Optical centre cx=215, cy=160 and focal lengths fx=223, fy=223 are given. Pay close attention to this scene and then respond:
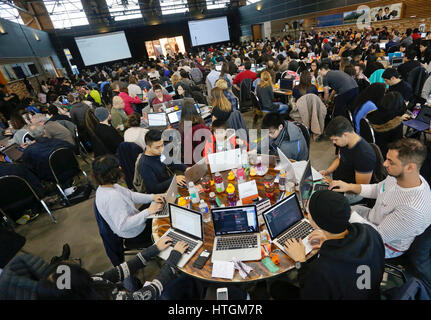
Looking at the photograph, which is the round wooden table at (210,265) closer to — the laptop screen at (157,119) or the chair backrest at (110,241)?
the chair backrest at (110,241)

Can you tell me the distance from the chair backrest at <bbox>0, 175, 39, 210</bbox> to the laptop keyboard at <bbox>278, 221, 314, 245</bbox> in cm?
376

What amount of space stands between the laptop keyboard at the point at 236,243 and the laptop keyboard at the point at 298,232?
0.76 feet

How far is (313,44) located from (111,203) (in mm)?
12280

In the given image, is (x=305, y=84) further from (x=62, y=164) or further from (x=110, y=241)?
(x=62, y=164)

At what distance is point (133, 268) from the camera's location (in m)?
1.93

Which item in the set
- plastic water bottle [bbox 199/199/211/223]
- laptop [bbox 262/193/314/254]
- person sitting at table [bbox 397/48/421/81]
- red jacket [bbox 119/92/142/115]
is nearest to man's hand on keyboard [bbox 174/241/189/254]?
plastic water bottle [bbox 199/199/211/223]

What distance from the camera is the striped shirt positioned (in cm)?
166

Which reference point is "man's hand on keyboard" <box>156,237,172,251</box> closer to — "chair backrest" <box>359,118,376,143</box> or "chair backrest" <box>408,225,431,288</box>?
"chair backrest" <box>408,225,431,288</box>

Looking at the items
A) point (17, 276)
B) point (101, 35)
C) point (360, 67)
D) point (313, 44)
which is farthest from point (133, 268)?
point (101, 35)

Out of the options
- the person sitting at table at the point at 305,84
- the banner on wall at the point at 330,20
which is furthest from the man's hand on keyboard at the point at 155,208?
the banner on wall at the point at 330,20

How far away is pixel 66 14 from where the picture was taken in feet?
52.6

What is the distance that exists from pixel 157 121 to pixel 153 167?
2.51 meters

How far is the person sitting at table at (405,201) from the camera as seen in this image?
5.47ft

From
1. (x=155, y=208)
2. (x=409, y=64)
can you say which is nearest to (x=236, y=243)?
(x=155, y=208)
